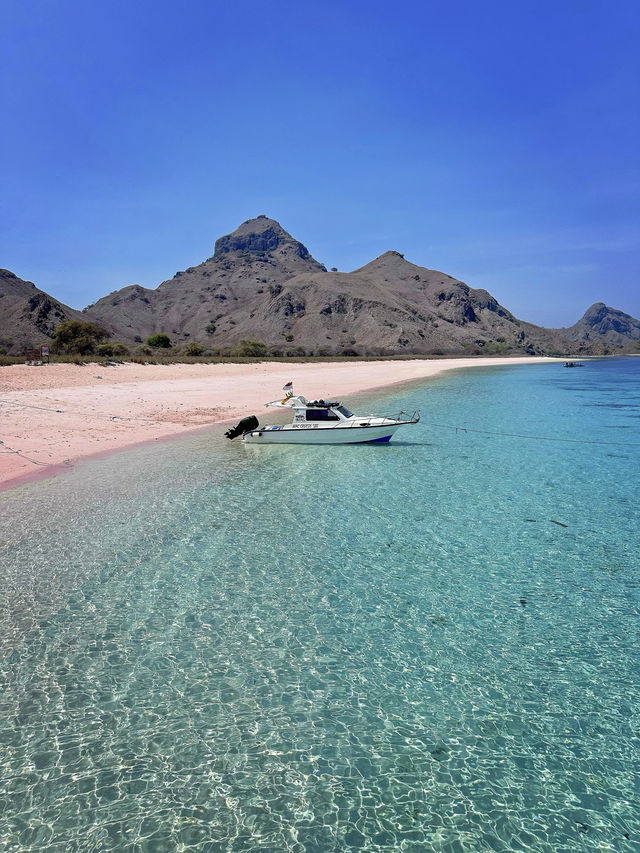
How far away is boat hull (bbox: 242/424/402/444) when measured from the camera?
21469 mm

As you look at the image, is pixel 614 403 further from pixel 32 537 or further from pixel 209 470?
pixel 32 537

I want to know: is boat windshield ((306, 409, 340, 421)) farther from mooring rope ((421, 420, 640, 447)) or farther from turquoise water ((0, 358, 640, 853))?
mooring rope ((421, 420, 640, 447))

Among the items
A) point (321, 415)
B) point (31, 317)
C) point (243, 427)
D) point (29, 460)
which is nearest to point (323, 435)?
point (321, 415)

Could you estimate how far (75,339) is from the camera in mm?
66750

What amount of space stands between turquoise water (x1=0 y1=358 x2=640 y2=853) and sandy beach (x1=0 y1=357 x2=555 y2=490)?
675 cm

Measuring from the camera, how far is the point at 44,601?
29.4ft

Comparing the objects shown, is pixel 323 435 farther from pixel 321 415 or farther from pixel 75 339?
pixel 75 339

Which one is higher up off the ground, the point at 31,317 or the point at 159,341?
the point at 31,317

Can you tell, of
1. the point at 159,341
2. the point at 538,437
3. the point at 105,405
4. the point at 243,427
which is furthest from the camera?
the point at 159,341

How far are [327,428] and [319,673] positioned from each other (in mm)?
14709

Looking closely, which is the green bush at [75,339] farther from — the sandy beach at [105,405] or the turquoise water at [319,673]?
the turquoise water at [319,673]

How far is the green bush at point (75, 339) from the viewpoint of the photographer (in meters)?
66.0

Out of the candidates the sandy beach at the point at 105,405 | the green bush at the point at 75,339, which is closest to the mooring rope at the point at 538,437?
the sandy beach at the point at 105,405

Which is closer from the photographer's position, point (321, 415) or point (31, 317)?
point (321, 415)
